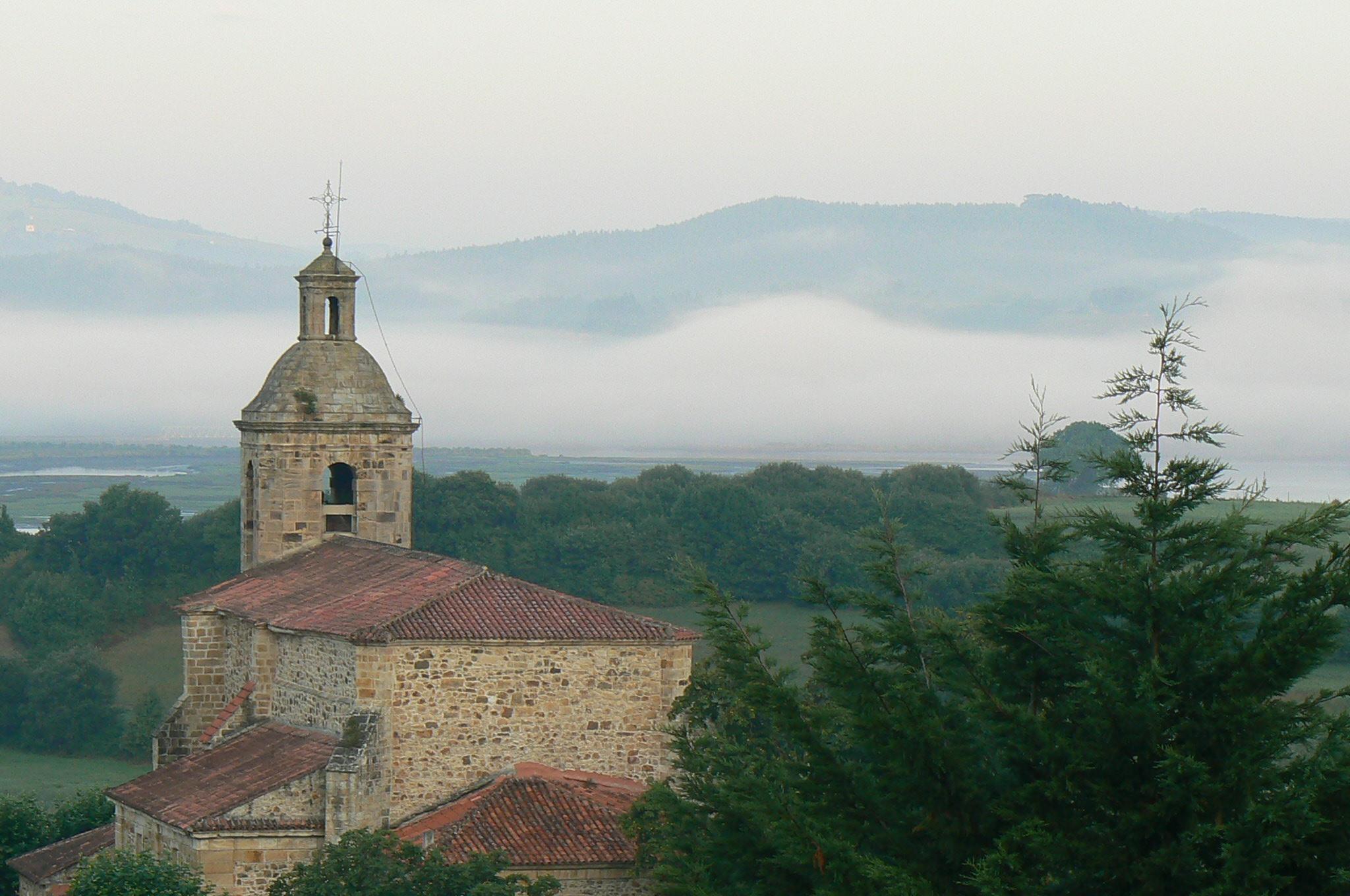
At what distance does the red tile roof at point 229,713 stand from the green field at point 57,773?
A: 2481 centimetres

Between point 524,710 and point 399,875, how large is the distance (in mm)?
3461

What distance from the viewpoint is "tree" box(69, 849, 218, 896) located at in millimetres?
24750

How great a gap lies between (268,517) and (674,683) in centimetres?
1085

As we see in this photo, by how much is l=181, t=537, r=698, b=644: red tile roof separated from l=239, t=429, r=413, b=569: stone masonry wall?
3.50m

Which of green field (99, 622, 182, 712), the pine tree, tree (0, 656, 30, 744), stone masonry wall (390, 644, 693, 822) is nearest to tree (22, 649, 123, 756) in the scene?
tree (0, 656, 30, 744)

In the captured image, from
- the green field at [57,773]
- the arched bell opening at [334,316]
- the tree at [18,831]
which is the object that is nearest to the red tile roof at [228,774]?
the tree at [18,831]

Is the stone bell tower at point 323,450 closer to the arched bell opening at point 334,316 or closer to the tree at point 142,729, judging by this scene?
the arched bell opening at point 334,316

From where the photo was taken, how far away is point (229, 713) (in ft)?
98.4

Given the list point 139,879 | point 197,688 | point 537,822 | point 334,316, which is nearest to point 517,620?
point 537,822

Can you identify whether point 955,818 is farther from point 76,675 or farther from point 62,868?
point 76,675

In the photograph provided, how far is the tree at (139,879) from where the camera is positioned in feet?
81.2

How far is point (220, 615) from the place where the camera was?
32500 mm

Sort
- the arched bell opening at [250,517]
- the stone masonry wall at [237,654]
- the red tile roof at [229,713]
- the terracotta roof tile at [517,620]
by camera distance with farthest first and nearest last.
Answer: the arched bell opening at [250,517], the stone masonry wall at [237,654], the red tile roof at [229,713], the terracotta roof tile at [517,620]

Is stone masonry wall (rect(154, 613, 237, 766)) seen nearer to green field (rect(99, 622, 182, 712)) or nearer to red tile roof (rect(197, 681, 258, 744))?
red tile roof (rect(197, 681, 258, 744))
